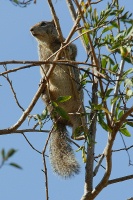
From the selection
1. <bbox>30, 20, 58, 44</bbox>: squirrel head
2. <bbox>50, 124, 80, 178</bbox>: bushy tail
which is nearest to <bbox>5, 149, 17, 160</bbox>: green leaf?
<bbox>50, 124, 80, 178</bbox>: bushy tail

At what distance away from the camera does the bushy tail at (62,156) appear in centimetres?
452

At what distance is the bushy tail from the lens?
178 inches

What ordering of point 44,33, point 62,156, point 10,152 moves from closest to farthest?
point 10,152 < point 62,156 < point 44,33

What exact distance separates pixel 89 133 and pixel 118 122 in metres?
0.95

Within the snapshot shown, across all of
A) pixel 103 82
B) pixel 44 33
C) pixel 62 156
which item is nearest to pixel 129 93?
pixel 103 82

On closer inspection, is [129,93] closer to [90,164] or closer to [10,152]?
[90,164]

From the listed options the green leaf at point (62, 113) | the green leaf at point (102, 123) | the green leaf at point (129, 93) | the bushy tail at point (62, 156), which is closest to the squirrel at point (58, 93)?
the bushy tail at point (62, 156)

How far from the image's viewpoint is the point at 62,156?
197 inches

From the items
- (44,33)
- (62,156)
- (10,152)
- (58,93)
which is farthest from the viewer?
(44,33)

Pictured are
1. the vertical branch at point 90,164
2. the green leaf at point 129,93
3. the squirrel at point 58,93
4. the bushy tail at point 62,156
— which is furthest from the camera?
the squirrel at point 58,93

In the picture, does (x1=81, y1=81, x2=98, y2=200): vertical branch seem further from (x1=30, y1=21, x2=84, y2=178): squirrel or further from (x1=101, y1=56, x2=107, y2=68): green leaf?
(x1=30, y1=21, x2=84, y2=178): squirrel

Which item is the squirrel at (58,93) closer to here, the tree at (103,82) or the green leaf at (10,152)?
the tree at (103,82)

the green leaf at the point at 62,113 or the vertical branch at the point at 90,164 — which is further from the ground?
the green leaf at the point at 62,113

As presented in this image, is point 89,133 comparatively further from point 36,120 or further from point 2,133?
point 2,133
